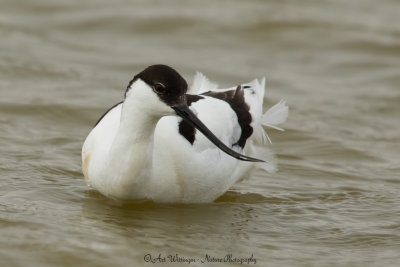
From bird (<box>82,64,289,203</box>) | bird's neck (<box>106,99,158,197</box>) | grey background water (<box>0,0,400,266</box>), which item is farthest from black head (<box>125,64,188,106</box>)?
grey background water (<box>0,0,400,266</box>)

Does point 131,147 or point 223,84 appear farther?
point 223,84

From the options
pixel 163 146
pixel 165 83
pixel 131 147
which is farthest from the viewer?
pixel 163 146

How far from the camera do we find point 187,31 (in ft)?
43.1

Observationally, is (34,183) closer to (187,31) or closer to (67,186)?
(67,186)

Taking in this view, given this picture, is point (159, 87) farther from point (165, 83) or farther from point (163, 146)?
point (163, 146)

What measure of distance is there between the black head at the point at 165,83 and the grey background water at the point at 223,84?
1057 millimetres

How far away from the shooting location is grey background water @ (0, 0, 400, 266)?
20.2 feet

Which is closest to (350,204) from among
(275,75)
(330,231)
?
(330,231)

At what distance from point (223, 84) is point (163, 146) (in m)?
4.76

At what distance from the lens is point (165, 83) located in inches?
237

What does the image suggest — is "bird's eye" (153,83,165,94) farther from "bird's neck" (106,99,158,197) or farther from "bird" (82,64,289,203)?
"bird's neck" (106,99,158,197)

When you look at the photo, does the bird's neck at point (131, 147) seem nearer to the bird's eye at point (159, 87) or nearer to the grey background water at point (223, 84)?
the bird's eye at point (159, 87)

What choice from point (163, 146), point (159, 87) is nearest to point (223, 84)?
point (163, 146)

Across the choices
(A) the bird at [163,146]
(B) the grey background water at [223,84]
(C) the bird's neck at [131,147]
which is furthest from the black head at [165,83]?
(B) the grey background water at [223,84]
